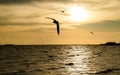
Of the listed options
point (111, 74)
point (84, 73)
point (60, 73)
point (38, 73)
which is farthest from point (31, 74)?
point (111, 74)

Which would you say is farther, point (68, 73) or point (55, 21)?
point (68, 73)

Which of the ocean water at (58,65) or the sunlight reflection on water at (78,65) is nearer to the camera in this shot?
the ocean water at (58,65)

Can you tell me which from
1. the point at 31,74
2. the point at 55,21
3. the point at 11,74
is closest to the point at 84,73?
the point at 31,74

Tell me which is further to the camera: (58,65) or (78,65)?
(78,65)

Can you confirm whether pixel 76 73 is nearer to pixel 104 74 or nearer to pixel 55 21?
pixel 104 74

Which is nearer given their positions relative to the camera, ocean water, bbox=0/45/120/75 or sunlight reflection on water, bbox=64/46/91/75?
ocean water, bbox=0/45/120/75

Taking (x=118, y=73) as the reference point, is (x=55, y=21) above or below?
above

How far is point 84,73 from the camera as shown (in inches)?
1740

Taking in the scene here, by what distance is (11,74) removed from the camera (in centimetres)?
4250

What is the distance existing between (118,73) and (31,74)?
12.1 m

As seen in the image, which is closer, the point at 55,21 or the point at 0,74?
the point at 55,21

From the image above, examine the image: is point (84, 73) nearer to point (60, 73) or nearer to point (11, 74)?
point (60, 73)

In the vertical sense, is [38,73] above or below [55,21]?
below

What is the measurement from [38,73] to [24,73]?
6.52 ft
